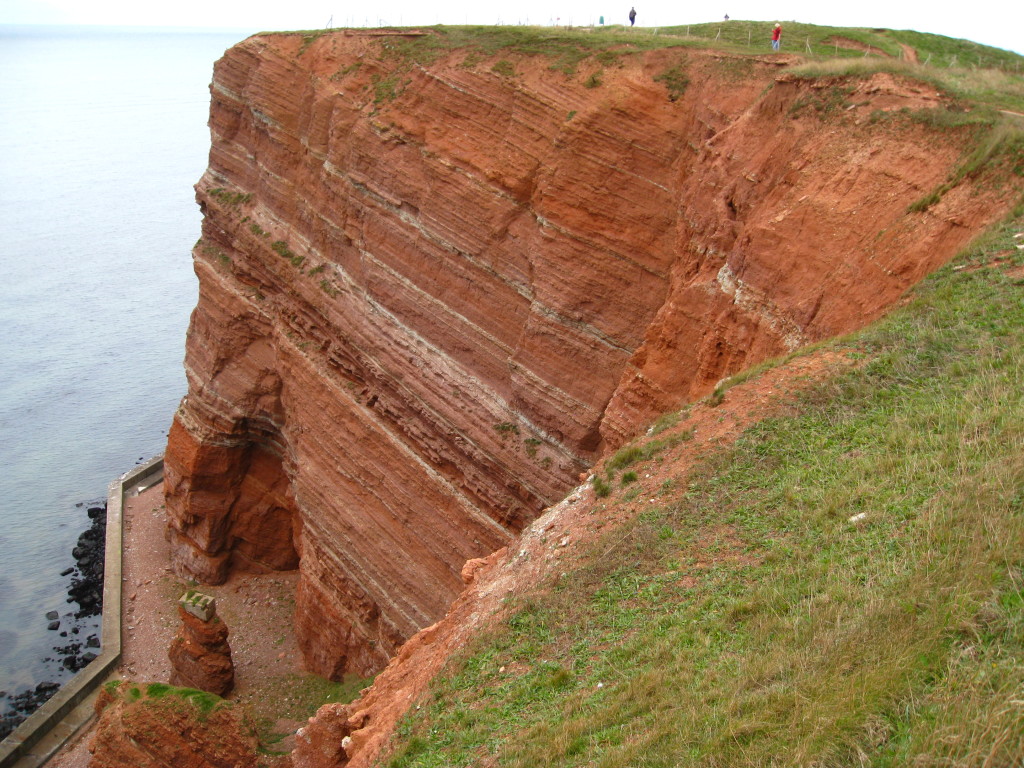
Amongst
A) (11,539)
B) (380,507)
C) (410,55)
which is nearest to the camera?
(380,507)

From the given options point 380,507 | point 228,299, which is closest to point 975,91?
point 380,507

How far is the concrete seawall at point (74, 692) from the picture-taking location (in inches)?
895

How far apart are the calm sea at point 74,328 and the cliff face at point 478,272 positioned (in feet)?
33.4

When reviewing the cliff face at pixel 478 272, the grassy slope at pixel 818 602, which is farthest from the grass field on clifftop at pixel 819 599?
the cliff face at pixel 478 272

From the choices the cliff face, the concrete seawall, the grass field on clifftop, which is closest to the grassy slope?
the grass field on clifftop

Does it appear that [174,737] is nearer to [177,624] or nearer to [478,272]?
[177,624]

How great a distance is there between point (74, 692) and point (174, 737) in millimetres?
7975

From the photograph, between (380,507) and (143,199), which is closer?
(380,507)

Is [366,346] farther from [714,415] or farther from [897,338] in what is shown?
[897,338]

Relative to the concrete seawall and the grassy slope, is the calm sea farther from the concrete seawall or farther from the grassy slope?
the grassy slope

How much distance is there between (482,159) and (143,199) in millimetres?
62344

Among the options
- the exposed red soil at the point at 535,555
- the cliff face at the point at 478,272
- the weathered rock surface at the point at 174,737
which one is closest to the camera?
the exposed red soil at the point at 535,555

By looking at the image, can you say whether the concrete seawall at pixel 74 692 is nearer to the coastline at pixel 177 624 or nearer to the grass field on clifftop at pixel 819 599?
the coastline at pixel 177 624

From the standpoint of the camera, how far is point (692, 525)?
1000 centimetres
